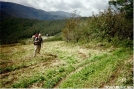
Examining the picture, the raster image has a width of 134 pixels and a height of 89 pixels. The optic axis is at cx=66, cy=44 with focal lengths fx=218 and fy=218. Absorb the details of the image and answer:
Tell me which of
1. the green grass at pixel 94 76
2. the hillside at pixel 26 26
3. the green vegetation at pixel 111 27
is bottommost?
the green grass at pixel 94 76

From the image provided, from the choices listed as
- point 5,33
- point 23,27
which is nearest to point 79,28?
point 5,33

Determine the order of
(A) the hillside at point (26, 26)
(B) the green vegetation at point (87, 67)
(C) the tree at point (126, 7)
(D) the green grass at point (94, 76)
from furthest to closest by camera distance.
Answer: (A) the hillside at point (26, 26), (C) the tree at point (126, 7), (B) the green vegetation at point (87, 67), (D) the green grass at point (94, 76)

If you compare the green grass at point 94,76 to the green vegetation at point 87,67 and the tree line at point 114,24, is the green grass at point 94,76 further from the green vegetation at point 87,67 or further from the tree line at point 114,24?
the tree line at point 114,24

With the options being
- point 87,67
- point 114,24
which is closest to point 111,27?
point 114,24

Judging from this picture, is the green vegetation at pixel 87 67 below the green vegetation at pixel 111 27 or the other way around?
below

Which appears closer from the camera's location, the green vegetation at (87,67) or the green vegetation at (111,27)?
the green vegetation at (87,67)

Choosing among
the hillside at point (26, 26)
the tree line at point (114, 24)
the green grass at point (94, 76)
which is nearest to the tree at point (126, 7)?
the tree line at point (114, 24)

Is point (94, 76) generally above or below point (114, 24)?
below

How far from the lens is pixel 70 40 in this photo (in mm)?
39750

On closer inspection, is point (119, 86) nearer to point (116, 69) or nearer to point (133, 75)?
point (133, 75)

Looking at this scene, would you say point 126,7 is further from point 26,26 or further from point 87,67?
point 26,26

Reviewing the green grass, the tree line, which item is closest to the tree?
the tree line

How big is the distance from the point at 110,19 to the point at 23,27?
14314 cm

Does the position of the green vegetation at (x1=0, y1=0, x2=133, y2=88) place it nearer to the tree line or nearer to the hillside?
the tree line
